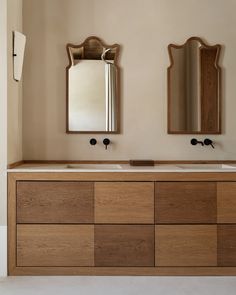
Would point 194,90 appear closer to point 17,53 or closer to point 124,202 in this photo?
point 124,202

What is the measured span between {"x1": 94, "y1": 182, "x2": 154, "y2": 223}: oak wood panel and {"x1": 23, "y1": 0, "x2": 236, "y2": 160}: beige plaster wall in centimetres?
59

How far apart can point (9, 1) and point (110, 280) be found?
2074 mm

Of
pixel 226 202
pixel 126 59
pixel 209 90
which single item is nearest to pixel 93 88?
pixel 126 59

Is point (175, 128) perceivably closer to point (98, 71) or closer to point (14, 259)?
point (98, 71)

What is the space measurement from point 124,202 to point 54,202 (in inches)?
18.9

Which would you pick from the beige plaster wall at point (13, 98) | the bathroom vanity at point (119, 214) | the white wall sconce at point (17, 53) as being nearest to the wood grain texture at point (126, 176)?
the bathroom vanity at point (119, 214)

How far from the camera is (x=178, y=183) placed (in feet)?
8.32

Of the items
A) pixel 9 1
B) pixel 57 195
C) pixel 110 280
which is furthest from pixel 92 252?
pixel 9 1

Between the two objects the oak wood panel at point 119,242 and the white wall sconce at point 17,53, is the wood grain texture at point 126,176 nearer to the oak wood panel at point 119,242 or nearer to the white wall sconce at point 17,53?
the oak wood panel at point 119,242

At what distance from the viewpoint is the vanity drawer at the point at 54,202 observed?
253 cm

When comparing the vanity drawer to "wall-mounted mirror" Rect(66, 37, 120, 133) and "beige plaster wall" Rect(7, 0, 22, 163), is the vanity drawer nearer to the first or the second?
"beige plaster wall" Rect(7, 0, 22, 163)

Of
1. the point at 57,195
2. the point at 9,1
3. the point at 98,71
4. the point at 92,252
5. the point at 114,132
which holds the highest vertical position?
the point at 9,1

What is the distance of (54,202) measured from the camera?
8.30 feet

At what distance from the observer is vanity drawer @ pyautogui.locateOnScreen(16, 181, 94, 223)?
2.53m
